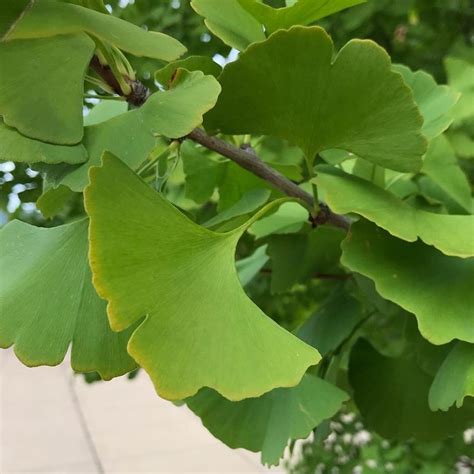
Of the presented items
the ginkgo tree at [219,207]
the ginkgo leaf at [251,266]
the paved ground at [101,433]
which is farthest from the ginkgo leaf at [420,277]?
the paved ground at [101,433]

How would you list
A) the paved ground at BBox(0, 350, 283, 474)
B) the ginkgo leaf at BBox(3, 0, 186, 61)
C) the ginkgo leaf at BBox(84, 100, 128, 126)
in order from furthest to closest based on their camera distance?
the paved ground at BBox(0, 350, 283, 474) → the ginkgo leaf at BBox(84, 100, 128, 126) → the ginkgo leaf at BBox(3, 0, 186, 61)

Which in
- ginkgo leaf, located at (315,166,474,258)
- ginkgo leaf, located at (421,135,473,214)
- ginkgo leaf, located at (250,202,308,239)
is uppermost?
ginkgo leaf, located at (315,166,474,258)

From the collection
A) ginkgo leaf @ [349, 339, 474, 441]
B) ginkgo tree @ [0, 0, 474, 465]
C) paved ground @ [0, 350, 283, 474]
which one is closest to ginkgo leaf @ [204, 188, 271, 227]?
ginkgo tree @ [0, 0, 474, 465]

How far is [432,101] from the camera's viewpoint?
277 millimetres

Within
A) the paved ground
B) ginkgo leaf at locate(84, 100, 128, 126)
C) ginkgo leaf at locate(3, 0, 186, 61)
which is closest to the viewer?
ginkgo leaf at locate(3, 0, 186, 61)

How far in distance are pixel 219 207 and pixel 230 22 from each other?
93 millimetres

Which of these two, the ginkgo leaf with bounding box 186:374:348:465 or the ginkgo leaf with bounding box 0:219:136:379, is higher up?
the ginkgo leaf with bounding box 0:219:136:379

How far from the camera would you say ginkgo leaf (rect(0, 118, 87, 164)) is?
0.18m

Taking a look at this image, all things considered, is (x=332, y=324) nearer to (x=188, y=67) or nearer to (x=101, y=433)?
(x=188, y=67)

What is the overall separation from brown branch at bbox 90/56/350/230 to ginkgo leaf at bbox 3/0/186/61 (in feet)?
0.10

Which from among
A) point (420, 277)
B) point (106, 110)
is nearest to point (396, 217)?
point (420, 277)

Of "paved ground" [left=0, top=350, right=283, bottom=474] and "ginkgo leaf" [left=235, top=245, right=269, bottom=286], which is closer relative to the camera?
"ginkgo leaf" [left=235, top=245, right=269, bottom=286]

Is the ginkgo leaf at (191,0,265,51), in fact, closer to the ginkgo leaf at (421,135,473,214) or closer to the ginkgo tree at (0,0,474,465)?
the ginkgo tree at (0,0,474,465)

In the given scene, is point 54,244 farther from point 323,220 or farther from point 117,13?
point 117,13
